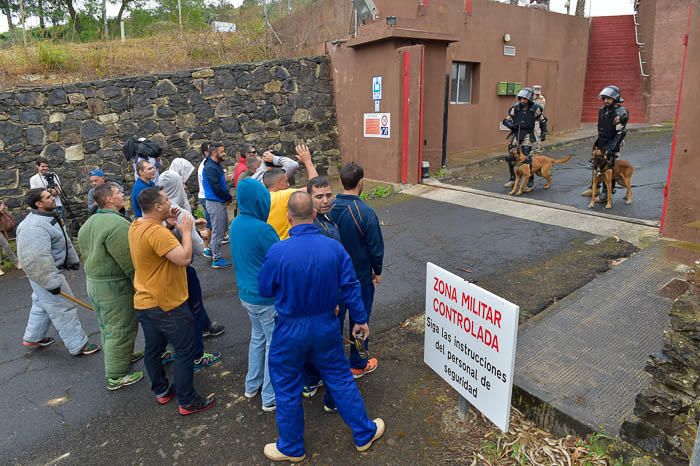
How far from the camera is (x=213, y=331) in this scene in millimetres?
4746

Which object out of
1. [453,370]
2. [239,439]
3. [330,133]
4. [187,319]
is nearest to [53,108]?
[330,133]

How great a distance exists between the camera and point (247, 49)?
43.2ft

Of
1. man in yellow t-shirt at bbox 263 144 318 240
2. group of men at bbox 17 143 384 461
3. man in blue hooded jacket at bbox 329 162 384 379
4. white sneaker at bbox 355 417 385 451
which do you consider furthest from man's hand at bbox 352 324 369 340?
man in yellow t-shirt at bbox 263 144 318 240


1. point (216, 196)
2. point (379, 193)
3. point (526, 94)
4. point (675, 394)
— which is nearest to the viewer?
point (675, 394)

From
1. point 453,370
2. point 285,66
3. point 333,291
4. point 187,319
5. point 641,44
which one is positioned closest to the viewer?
point 333,291

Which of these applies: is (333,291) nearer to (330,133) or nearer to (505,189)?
(505,189)

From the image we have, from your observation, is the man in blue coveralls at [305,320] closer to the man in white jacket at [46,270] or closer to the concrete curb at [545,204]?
the man in white jacket at [46,270]

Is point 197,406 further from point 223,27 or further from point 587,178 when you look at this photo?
point 223,27

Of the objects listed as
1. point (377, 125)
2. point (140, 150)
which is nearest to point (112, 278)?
point (140, 150)

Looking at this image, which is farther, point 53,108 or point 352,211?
point 53,108

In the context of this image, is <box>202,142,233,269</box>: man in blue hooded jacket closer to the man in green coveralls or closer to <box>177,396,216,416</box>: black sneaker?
the man in green coveralls

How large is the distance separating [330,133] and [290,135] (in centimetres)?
116

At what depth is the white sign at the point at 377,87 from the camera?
33.9 ft

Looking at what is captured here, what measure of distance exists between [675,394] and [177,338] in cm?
314
